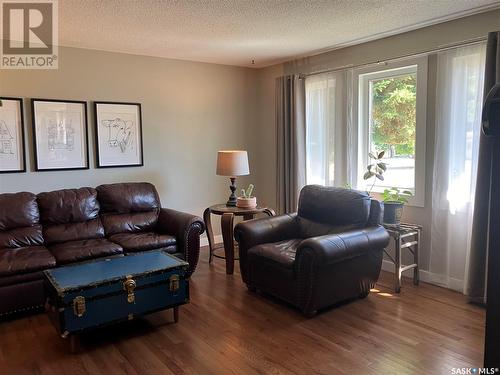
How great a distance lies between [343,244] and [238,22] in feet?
6.63

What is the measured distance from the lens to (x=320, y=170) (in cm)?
469

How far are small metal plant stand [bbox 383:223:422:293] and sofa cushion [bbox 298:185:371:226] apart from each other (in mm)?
342

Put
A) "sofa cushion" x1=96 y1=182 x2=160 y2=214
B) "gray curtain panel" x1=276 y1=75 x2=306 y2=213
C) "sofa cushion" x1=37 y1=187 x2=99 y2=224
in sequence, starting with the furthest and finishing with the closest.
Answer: "gray curtain panel" x1=276 y1=75 x2=306 y2=213 < "sofa cushion" x1=96 y1=182 x2=160 y2=214 < "sofa cushion" x1=37 y1=187 x2=99 y2=224

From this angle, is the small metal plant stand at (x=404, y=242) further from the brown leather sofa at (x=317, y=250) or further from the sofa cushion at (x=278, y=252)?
the sofa cushion at (x=278, y=252)

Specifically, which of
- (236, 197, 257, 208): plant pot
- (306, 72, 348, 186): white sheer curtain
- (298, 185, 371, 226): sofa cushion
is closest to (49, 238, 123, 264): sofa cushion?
(236, 197, 257, 208): plant pot

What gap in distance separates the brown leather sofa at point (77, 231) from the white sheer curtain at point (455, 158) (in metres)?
2.24

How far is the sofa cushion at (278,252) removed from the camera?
3.14 meters

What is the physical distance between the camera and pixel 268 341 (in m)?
2.67

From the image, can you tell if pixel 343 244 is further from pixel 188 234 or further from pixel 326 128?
pixel 326 128

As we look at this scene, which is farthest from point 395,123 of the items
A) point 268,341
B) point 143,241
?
point 143,241

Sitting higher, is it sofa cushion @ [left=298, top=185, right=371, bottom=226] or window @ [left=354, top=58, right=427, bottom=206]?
window @ [left=354, top=58, right=427, bottom=206]

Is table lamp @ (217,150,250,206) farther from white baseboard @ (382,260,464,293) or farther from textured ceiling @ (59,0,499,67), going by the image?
white baseboard @ (382,260,464,293)

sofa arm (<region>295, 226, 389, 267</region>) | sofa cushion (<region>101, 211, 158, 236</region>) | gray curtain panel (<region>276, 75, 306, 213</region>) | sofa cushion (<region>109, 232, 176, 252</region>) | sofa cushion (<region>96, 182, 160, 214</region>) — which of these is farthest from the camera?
gray curtain panel (<region>276, 75, 306, 213</region>)

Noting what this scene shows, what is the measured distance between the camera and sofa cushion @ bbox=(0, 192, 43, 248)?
11.4ft
